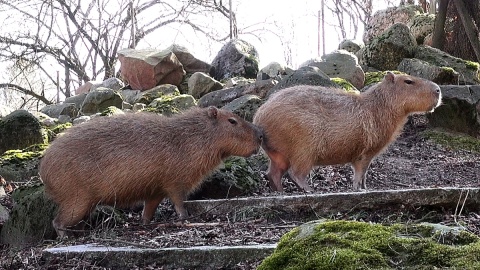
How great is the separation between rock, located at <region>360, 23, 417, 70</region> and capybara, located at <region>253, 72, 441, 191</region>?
5.46 metres

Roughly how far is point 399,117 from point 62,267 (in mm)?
4165

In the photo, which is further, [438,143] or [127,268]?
[438,143]

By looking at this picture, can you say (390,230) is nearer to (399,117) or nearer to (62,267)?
(62,267)

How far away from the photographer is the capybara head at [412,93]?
7.08m

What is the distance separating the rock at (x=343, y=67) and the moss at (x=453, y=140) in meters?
1.94

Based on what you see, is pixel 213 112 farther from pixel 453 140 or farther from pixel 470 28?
pixel 470 28

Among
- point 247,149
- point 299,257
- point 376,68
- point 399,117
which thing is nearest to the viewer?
point 299,257

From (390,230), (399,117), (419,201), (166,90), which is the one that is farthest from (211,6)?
(390,230)

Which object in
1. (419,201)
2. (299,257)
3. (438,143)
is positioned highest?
(299,257)

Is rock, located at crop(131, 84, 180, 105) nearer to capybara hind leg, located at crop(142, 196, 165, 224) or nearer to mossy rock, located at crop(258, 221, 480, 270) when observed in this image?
capybara hind leg, located at crop(142, 196, 165, 224)

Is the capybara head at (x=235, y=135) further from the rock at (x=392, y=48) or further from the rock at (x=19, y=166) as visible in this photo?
the rock at (x=392, y=48)

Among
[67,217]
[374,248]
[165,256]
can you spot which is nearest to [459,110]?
[67,217]

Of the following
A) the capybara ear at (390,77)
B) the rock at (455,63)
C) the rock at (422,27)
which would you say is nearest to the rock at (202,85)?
the rock at (455,63)

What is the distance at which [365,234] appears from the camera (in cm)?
273
